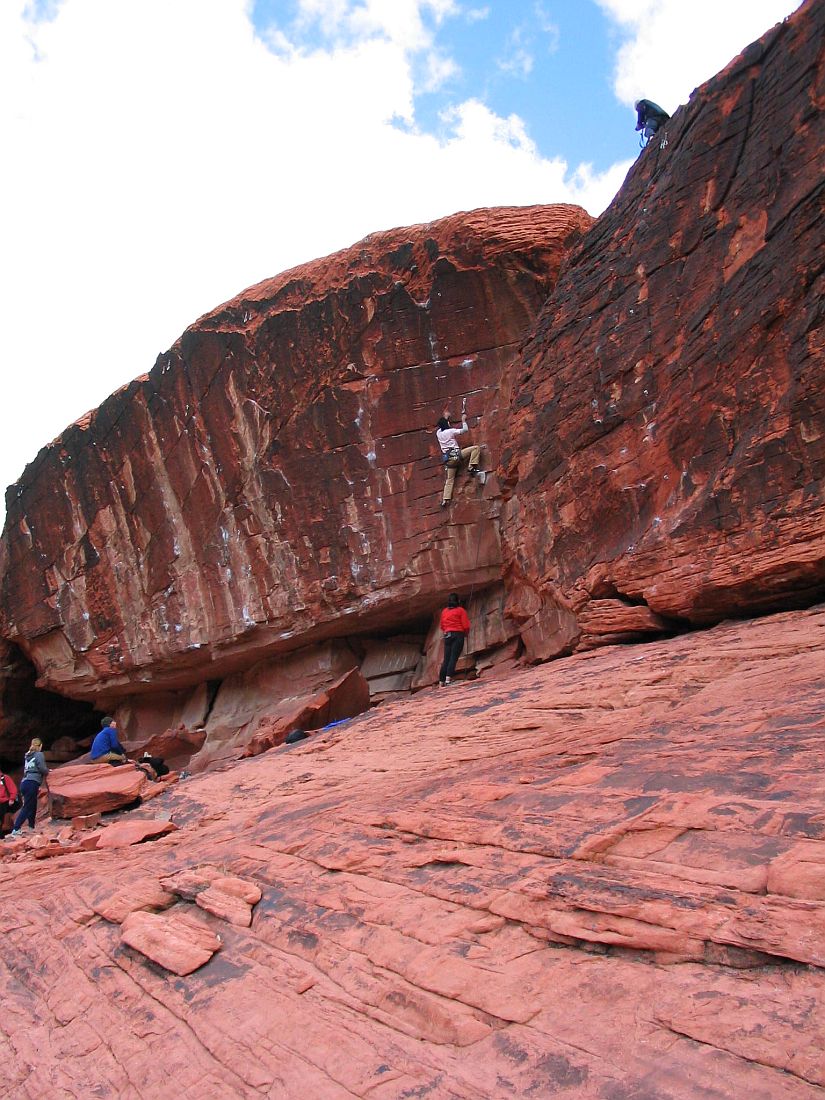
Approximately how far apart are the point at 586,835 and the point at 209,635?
49.8ft

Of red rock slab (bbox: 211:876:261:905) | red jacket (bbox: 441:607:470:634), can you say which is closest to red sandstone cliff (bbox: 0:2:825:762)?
red jacket (bbox: 441:607:470:634)

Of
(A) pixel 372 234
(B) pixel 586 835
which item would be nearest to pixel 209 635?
(A) pixel 372 234

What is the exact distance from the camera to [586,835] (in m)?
4.64

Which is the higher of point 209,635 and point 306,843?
point 209,635

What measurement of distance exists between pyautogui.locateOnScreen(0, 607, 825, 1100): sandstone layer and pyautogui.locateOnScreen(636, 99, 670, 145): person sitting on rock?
8328mm

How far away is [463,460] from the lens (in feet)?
50.9

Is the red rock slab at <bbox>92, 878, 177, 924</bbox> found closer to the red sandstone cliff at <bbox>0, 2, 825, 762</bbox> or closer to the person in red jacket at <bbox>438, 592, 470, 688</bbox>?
the red sandstone cliff at <bbox>0, 2, 825, 762</bbox>

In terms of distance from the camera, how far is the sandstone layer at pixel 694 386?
335 inches

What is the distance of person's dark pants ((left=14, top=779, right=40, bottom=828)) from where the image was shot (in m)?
12.7

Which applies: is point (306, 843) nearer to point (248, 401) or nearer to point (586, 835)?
point (586, 835)

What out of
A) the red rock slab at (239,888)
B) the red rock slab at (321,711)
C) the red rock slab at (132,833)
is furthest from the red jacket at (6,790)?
the red rock slab at (239,888)

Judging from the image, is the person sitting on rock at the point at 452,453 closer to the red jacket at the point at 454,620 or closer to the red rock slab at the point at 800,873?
the red jacket at the point at 454,620

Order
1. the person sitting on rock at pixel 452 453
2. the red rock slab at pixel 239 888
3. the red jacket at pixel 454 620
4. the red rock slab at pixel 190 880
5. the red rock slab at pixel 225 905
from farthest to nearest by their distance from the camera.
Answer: the person sitting on rock at pixel 452 453
the red jacket at pixel 454 620
the red rock slab at pixel 190 880
the red rock slab at pixel 239 888
the red rock slab at pixel 225 905

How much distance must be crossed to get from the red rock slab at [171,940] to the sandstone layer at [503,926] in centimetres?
3
